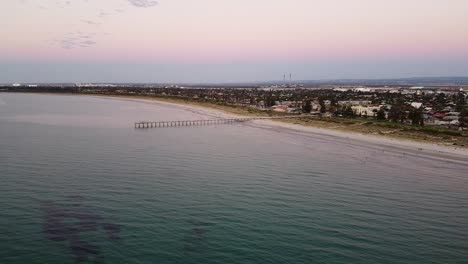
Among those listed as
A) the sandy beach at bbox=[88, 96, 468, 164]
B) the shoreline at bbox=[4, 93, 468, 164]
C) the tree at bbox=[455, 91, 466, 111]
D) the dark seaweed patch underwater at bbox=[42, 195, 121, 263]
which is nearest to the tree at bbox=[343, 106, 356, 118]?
the shoreline at bbox=[4, 93, 468, 164]

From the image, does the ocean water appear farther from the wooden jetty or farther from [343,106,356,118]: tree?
[343,106,356,118]: tree

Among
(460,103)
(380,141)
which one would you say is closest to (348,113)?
(380,141)

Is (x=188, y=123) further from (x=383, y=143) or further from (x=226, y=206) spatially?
(x=226, y=206)

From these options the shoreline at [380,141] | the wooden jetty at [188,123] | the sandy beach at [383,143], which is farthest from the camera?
the wooden jetty at [188,123]

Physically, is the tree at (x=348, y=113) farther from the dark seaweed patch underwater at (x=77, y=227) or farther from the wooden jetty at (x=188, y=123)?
the dark seaweed patch underwater at (x=77, y=227)

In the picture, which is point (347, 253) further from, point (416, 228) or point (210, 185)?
point (210, 185)

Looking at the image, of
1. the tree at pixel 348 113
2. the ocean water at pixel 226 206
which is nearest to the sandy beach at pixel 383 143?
the ocean water at pixel 226 206
